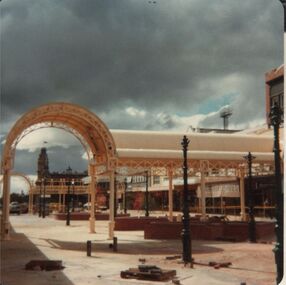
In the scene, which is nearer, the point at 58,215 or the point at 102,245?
the point at 102,245

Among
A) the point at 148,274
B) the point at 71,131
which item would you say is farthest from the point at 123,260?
the point at 71,131

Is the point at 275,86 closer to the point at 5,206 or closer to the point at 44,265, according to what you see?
the point at 5,206

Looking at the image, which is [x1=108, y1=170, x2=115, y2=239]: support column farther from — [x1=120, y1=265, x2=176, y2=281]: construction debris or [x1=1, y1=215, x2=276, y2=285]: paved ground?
[x1=120, y1=265, x2=176, y2=281]: construction debris

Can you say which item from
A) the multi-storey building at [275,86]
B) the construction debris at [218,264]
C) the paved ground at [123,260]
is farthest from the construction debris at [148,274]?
the multi-storey building at [275,86]

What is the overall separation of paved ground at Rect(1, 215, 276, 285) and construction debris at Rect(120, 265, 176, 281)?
298 mm

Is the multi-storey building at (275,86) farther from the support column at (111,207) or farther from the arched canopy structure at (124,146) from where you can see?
the support column at (111,207)

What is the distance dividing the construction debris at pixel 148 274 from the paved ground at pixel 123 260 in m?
0.30

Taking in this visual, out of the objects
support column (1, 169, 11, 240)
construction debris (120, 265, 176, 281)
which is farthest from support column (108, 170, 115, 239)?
construction debris (120, 265, 176, 281)

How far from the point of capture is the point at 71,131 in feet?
92.5

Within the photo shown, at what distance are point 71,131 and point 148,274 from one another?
16.3m

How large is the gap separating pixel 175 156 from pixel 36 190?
4163 centimetres

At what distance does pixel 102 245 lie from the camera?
21.8 metres

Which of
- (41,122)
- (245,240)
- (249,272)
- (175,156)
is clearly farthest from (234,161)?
(249,272)

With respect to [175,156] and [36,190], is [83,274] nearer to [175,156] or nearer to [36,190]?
[175,156]
